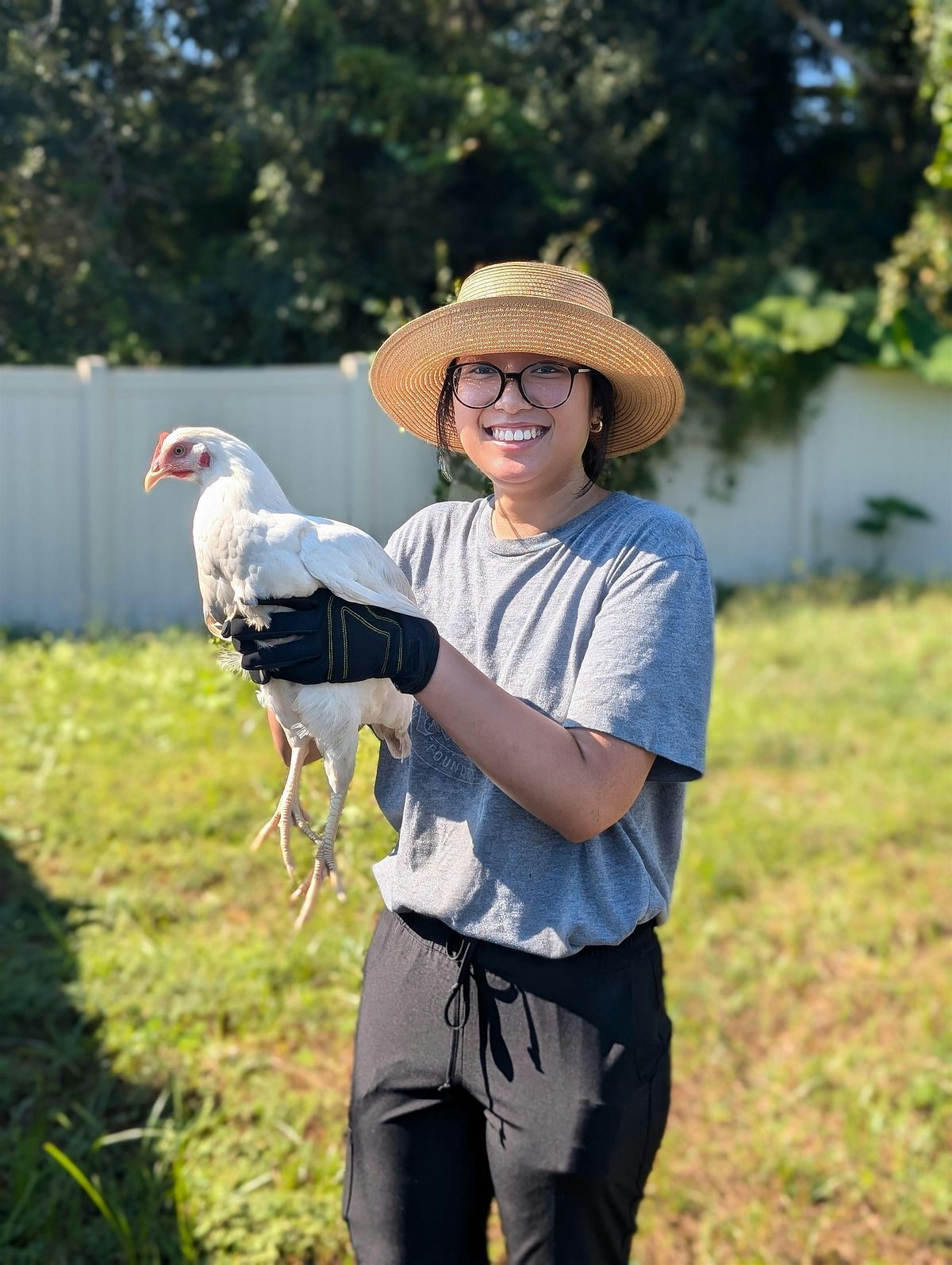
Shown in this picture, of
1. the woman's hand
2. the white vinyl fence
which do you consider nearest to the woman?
the woman's hand

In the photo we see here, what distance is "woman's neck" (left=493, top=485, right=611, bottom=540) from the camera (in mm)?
1679

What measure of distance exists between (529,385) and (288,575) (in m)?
0.45

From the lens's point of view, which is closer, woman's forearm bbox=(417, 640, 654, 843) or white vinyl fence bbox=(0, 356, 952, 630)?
Result: woman's forearm bbox=(417, 640, 654, 843)

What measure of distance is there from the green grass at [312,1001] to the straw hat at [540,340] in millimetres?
623

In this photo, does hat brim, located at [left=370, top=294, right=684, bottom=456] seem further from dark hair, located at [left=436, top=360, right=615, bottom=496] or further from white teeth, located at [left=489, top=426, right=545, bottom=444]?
white teeth, located at [left=489, top=426, right=545, bottom=444]

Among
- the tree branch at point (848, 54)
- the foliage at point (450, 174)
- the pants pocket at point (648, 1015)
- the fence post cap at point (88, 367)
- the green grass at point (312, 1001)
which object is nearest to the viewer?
the pants pocket at point (648, 1015)

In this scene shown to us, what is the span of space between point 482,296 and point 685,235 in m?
10.7

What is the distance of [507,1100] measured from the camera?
64.7 inches

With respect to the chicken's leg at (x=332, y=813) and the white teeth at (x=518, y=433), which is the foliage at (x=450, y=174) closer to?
the white teeth at (x=518, y=433)

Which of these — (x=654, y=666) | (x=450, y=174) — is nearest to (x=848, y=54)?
(x=450, y=174)

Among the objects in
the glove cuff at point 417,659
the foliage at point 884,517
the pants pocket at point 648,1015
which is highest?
the glove cuff at point 417,659

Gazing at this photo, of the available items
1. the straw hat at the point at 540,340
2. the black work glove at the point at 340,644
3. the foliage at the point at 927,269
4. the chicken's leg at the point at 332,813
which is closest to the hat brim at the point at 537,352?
the straw hat at the point at 540,340

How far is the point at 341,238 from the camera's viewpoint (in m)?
9.95

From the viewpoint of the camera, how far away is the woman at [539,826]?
4.99 feet
